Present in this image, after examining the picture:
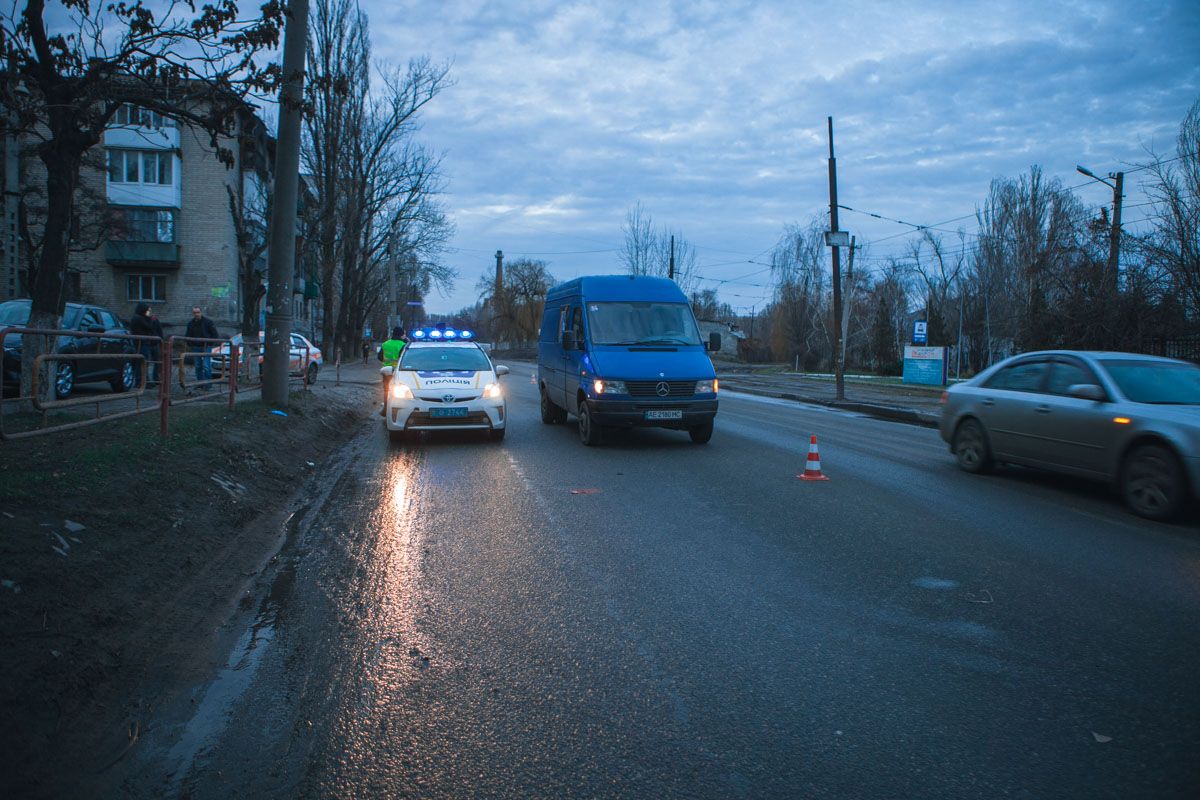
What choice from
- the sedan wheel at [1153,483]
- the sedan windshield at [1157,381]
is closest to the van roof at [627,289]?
the sedan windshield at [1157,381]

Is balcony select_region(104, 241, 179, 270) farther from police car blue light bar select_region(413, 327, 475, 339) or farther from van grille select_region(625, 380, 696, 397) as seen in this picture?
van grille select_region(625, 380, 696, 397)

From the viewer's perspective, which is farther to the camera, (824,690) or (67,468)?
(67,468)

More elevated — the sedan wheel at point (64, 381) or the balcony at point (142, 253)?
the balcony at point (142, 253)

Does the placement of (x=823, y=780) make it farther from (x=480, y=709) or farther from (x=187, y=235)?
(x=187, y=235)

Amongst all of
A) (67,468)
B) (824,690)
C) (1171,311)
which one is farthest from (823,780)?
(1171,311)

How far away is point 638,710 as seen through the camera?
350 centimetres

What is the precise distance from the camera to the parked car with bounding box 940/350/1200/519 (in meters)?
7.47

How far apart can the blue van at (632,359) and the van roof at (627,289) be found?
0.6 inches

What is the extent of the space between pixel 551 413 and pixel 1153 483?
32.5ft

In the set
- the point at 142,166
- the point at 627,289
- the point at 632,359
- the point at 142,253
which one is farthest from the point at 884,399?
the point at 142,166

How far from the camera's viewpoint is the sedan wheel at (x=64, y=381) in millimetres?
7834

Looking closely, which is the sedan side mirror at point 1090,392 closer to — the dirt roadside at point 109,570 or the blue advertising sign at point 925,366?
the dirt roadside at point 109,570

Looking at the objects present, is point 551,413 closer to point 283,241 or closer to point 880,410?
point 283,241

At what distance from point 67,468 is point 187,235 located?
4011cm
